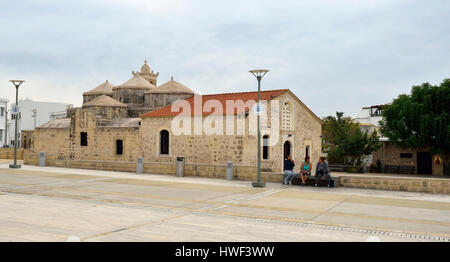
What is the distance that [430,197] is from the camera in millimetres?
14586

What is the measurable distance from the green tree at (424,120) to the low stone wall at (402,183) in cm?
1474

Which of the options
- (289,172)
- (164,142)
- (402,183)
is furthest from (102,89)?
(402,183)

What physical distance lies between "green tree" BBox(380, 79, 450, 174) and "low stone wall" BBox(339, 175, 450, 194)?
14744 millimetres

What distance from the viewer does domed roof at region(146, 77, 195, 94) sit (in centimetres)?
3525

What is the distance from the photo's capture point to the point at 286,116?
2639cm

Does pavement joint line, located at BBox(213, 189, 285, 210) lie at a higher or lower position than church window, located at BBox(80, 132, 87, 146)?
lower

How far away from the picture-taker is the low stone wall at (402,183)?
15797mm

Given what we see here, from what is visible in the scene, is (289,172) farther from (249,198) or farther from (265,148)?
(265,148)

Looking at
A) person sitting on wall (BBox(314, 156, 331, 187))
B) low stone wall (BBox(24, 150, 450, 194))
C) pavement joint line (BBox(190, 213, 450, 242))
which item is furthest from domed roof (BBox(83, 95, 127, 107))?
pavement joint line (BBox(190, 213, 450, 242))

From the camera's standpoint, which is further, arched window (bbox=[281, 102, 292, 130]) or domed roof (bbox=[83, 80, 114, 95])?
domed roof (bbox=[83, 80, 114, 95])

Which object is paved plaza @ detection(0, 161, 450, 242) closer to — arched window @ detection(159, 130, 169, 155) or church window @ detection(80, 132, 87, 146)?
arched window @ detection(159, 130, 169, 155)

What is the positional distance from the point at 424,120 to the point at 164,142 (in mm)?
19802
